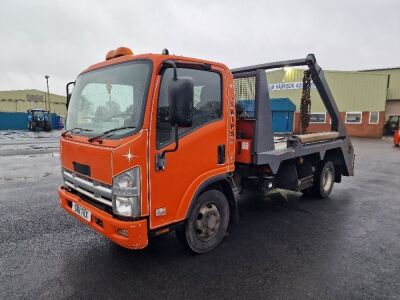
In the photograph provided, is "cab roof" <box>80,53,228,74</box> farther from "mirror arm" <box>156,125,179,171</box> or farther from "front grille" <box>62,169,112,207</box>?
"front grille" <box>62,169,112,207</box>

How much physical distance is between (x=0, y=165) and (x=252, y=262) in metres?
10.0

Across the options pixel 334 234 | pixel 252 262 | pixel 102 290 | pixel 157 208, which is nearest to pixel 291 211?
pixel 334 234

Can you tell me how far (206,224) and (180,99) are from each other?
5.80 ft

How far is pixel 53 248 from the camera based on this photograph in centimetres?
365

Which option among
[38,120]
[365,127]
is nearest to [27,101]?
[38,120]

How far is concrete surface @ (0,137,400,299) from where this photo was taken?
9.21ft

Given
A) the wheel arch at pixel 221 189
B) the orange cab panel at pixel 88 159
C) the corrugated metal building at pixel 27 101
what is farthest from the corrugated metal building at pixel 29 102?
the wheel arch at pixel 221 189

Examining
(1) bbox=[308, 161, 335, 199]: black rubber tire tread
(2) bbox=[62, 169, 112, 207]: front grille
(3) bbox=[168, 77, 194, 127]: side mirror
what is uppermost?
(3) bbox=[168, 77, 194, 127]: side mirror

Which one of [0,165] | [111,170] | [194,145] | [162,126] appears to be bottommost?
[0,165]

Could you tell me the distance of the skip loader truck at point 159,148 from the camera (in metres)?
2.73

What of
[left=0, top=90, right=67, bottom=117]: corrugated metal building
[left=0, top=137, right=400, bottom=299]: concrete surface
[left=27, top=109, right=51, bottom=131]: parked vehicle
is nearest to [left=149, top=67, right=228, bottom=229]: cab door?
[left=0, top=137, right=400, bottom=299]: concrete surface

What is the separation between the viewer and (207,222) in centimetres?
355

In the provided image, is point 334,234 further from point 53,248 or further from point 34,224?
point 34,224

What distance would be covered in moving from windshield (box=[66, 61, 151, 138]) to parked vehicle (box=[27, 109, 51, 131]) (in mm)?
31347
